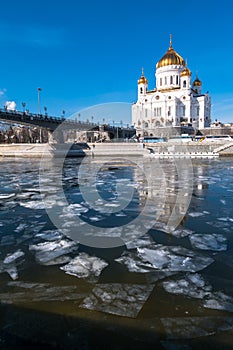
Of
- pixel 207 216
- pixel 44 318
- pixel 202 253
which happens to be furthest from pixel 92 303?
pixel 207 216

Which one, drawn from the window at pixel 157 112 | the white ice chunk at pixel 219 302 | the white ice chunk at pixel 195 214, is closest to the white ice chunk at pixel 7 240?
the white ice chunk at pixel 219 302

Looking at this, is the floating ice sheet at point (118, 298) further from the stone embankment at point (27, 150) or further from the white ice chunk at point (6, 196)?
the stone embankment at point (27, 150)

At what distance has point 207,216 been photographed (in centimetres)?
633

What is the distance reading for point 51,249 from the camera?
448 cm

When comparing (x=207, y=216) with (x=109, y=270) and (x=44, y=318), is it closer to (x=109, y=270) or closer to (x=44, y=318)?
(x=109, y=270)

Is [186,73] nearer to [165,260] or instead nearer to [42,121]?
[42,121]

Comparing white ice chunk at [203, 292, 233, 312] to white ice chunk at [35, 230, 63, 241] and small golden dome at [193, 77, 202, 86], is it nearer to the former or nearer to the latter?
white ice chunk at [35, 230, 63, 241]

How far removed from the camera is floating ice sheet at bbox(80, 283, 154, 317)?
2.80 meters

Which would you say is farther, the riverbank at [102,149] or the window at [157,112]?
the window at [157,112]

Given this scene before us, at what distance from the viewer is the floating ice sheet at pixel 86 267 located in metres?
3.58

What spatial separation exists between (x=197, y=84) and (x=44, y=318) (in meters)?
94.9

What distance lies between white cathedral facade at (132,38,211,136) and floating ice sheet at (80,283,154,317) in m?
71.2

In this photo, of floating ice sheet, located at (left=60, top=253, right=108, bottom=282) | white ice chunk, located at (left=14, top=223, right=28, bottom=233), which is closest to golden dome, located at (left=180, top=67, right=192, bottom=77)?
white ice chunk, located at (left=14, top=223, right=28, bottom=233)

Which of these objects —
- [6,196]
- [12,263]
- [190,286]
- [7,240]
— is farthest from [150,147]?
[190,286]
